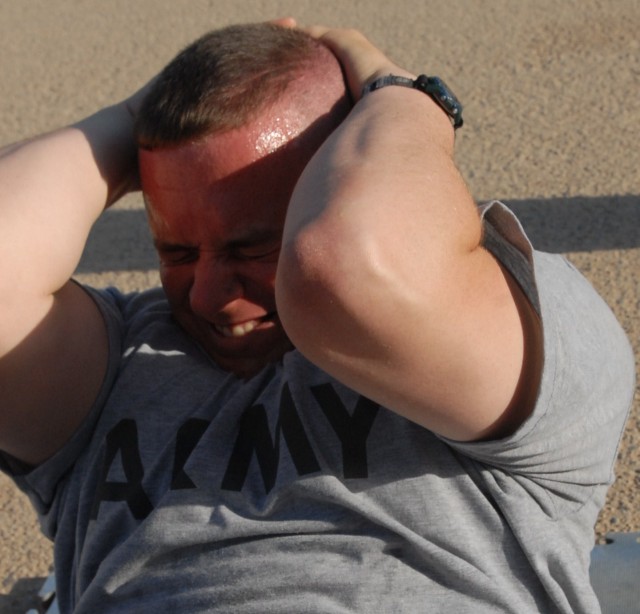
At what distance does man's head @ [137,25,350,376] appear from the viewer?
179 cm

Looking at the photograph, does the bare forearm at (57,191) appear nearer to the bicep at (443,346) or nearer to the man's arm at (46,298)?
the man's arm at (46,298)

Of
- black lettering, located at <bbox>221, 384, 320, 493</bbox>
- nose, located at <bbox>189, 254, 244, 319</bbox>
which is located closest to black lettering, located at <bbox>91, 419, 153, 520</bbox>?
black lettering, located at <bbox>221, 384, 320, 493</bbox>

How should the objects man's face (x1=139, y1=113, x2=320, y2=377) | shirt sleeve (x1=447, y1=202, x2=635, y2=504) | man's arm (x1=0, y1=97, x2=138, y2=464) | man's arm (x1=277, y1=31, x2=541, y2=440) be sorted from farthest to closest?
man's arm (x1=0, y1=97, x2=138, y2=464), man's face (x1=139, y1=113, x2=320, y2=377), shirt sleeve (x1=447, y1=202, x2=635, y2=504), man's arm (x1=277, y1=31, x2=541, y2=440)

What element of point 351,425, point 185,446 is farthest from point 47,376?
point 351,425

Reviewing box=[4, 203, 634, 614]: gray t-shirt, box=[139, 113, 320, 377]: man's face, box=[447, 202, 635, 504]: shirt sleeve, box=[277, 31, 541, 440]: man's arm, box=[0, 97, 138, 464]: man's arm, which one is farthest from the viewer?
box=[0, 97, 138, 464]: man's arm

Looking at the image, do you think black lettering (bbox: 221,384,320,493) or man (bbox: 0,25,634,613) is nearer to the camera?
man (bbox: 0,25,634,613)

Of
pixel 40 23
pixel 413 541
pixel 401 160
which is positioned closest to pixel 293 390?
pixel 413 541

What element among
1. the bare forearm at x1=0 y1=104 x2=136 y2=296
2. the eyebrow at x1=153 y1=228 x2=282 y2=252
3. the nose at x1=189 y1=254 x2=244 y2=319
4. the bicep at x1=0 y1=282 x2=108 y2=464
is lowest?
the bicep at x1=0 y1=282 x2=108 y2=464

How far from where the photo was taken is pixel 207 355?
2.04m

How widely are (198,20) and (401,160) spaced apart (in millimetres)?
4275

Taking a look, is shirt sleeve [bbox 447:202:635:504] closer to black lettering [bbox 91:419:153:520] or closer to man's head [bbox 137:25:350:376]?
man's head [bbox 137:25:350:376]

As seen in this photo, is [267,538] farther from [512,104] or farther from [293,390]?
[512,104]

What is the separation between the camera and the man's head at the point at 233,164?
1792 millimetres

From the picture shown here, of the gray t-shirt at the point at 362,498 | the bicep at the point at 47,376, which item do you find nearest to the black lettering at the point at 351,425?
the gray t-shirt at the point at 362,498
